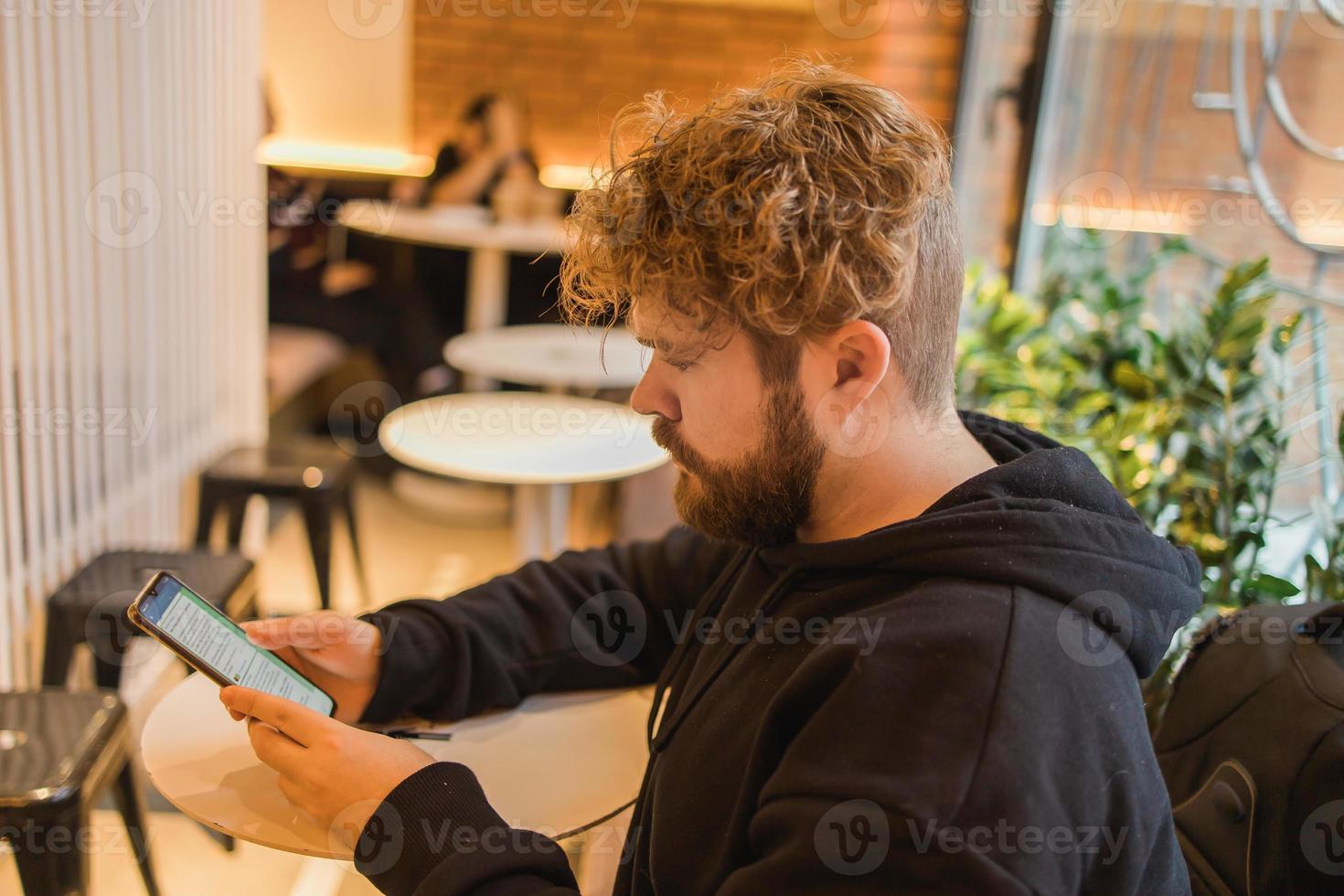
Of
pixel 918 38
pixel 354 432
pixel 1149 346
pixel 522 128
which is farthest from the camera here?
pixel 522 128

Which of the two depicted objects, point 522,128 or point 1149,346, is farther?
point 522,128

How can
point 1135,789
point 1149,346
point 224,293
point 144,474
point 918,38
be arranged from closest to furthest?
point 1135,789
point 1149,346
point 144,474
point 224,293
point 918,38

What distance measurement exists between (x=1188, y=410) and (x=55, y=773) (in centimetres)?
172

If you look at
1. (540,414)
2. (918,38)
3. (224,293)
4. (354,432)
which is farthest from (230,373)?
(918,38)

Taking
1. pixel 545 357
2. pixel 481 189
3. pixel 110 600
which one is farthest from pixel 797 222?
pixel 481 189

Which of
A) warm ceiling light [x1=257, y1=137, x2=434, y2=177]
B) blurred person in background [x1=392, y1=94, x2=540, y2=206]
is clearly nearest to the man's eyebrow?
blurred person in background [x1=392, y1=94, x2=540, y2=206]

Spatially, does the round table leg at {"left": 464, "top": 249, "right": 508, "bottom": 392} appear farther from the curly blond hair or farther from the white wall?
the curly blond hair

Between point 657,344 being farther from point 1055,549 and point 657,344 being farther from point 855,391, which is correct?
point 1055,549

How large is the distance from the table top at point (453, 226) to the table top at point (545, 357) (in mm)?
420

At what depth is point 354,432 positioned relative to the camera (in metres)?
4.53

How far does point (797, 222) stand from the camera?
887 mm

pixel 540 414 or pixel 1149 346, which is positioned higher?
pixel 1149 346

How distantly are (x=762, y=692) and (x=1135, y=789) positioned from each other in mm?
299

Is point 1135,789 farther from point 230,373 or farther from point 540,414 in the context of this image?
point 230,373
